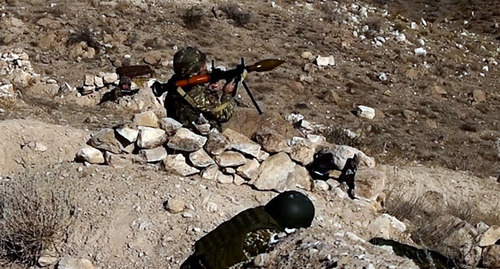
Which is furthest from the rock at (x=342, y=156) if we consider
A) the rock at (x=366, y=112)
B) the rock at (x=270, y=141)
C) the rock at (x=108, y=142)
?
the rock at (x=366, y=112)

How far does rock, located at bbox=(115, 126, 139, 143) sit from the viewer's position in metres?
6.04

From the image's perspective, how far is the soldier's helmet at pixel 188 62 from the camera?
6.26 meters

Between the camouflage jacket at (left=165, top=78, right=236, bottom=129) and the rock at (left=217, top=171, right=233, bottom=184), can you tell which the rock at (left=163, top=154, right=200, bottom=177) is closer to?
the rock at (left=217, top=171, right=233, bottom=184)

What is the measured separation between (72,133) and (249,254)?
9.11 ft

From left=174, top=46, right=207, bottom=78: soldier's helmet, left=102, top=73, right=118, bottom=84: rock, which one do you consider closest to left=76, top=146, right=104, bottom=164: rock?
left=174, top=46, right=207, bottom=78: soldier's helmet

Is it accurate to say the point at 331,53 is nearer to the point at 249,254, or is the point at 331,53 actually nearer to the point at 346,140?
the point at 346,140

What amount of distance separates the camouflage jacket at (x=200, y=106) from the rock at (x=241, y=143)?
0.18m

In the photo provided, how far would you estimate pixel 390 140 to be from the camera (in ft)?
35.0

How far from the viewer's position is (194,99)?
251 inches

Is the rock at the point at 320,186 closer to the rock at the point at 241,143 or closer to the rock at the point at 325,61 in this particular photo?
the rock at the point at 241,143

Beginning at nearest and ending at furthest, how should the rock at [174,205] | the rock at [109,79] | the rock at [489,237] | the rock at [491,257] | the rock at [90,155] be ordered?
1. the rock at [491,257]
2. the rock at [174,205]
3. the rock at [489,237]
4. the rock at [90,155]
5. the rock at [109,79]

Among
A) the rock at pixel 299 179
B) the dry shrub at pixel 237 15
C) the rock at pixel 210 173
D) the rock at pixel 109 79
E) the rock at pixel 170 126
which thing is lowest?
the dry shrub at pixel 237 15

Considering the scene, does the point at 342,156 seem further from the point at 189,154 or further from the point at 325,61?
the point at 325,61

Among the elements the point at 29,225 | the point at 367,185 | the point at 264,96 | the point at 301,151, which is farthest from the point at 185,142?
the point at 264,96
